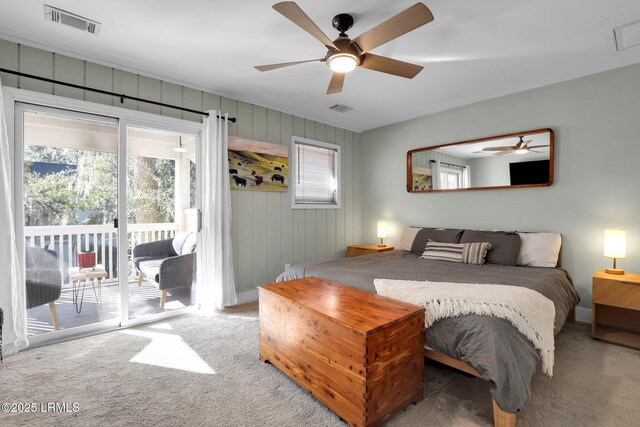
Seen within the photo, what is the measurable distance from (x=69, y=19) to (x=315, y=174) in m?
3.14

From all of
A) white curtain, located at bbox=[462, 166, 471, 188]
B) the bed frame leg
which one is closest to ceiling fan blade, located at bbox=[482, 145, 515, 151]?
white curtain, located at bbox=[462, 166, 471, 188]

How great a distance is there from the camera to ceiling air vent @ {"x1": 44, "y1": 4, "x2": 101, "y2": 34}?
82.0 inches

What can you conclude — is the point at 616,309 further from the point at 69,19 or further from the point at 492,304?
the point at 69,19

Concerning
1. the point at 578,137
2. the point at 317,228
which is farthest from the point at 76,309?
the point at 578,137

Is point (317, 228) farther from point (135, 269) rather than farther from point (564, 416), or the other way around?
point (564, 416)

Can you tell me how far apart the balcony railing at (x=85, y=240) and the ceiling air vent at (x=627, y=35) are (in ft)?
14.6

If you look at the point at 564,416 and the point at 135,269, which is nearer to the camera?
the point at 564,416

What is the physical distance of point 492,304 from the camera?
1.75 meters

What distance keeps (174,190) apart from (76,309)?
4.73ft

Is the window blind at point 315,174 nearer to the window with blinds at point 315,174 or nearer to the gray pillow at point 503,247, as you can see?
the window with blinds at point 315,174

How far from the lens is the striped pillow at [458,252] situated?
318cm

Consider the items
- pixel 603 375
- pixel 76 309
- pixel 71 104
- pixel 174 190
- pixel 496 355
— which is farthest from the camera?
pixel 174 190

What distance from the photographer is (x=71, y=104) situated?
263cm

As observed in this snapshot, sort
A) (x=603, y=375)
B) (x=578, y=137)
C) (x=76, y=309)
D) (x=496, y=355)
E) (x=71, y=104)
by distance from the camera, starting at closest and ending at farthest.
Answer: (x=496, y=355) → (x=603, y=375) → (x=71, y=104) → (x=76, y=309) → (x=578, y=137)
